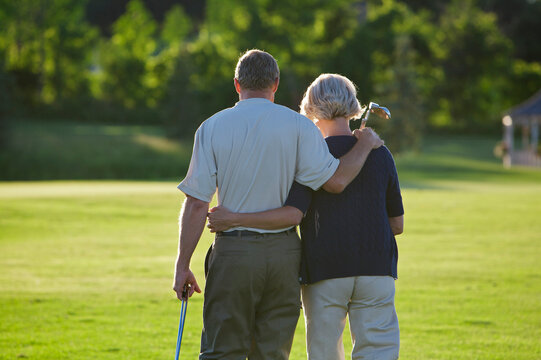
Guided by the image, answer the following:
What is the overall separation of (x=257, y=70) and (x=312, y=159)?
544 millimetres

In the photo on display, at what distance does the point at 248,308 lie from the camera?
162 inches

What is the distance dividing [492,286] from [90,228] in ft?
28.1

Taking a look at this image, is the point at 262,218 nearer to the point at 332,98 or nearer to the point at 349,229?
the point at 349,229

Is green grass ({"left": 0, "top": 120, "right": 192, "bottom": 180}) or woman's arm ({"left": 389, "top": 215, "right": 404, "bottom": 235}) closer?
woman's arm ({"left": 389, "top": 215, "right": 404, "bottom": 235})

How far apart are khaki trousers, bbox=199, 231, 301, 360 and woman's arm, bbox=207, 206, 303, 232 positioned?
0.26 feet

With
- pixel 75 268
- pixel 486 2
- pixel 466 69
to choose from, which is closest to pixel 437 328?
pixel 75 268

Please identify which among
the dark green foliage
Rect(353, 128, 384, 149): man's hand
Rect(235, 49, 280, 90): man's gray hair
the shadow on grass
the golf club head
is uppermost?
the dark green foliage

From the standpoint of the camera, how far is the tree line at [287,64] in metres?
51.7

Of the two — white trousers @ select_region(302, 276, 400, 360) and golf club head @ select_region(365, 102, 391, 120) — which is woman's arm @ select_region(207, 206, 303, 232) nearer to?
white trousers @ select_region(302, 276, 400, 360)

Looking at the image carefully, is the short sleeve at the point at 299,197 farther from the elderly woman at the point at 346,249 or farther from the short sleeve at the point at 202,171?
the short sleeve at the point at 202,171

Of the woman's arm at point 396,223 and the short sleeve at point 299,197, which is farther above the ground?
the short sleeve at point 299,197

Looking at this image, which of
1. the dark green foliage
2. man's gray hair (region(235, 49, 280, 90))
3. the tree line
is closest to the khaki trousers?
man's gray hair (region(235, 49, 280, 90))

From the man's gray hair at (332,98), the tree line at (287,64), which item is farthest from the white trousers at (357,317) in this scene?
the tree line at (287,64)

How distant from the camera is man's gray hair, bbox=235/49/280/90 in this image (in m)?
4.07
